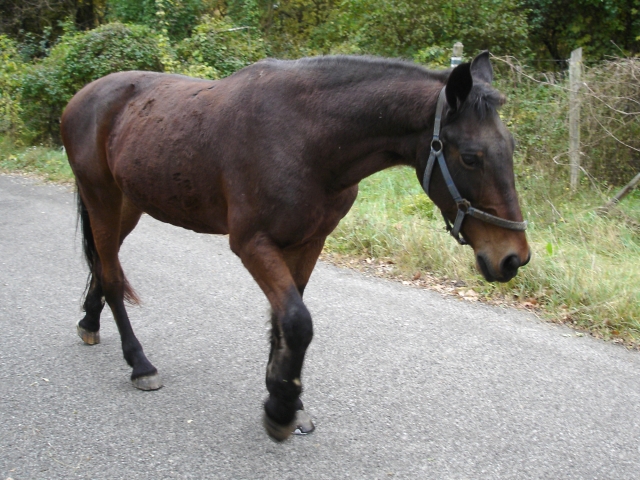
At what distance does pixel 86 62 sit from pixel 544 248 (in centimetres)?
996

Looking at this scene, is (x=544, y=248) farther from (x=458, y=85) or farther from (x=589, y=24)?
(x=589, y=24)

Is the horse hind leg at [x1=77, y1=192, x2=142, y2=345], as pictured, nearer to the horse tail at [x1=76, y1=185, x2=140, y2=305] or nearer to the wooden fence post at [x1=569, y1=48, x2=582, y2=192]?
the horse tail at [x1=76, y1=185, x2=140, y2=305]

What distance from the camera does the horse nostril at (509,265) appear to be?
8.27 ft

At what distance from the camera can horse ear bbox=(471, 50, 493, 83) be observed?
2803 mm

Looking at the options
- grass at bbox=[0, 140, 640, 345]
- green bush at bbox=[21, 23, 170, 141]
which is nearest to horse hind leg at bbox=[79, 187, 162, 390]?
grass at bbox=[0, 140, 640, 345]

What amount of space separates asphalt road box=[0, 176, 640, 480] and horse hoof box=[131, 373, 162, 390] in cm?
6

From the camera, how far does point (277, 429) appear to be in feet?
9.33

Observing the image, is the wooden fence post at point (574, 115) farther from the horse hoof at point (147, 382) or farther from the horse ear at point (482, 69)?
the horse hoof at point (147, 382)

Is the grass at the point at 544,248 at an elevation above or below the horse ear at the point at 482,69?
below

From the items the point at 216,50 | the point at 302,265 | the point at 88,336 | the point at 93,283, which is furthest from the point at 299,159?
the point at 216,50

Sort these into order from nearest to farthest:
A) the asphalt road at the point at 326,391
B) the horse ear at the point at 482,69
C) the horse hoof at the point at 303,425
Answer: the horse ear at the point at 482,69 → the asphalt road at the point at 326,391 → the horse hoof at the point at 303,425

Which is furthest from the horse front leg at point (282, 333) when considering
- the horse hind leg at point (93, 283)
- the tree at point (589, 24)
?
→ the tree at point (589, 24)

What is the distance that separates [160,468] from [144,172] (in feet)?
5.33

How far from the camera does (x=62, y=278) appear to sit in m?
5.67
